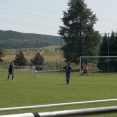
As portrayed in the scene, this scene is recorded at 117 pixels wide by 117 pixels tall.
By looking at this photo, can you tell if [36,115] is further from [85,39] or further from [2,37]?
[2,37]

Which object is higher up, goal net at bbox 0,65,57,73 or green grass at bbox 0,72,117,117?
goal net at bbox 0,65,57,73

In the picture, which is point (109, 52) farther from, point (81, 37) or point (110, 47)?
point (81, 37)

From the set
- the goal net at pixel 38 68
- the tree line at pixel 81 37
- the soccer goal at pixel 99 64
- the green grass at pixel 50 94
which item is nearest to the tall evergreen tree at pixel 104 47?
the tree line at pixel 81 37

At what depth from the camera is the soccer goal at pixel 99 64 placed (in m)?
52.2

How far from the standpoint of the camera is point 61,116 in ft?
12.4

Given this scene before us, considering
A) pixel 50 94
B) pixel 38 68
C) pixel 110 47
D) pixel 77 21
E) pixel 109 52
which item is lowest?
pixel 50 94

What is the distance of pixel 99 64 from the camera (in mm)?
54312

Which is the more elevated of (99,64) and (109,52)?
(109,52)

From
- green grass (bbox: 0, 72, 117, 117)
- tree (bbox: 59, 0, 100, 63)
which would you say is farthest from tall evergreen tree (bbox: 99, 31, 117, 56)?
green grass (bbox: 0, 72, 117, 117)

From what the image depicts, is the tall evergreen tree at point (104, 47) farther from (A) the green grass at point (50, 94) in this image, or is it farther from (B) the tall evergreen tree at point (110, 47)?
(A) the green grass at point (50, 94)

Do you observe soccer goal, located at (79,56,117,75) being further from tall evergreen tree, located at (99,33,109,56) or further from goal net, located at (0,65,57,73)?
goal net, located at (0,65,57,73)

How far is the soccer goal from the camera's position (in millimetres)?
52250

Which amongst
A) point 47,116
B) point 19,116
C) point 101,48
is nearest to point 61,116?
point 47,116

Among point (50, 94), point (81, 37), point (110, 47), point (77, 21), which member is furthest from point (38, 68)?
point (50, 94)
